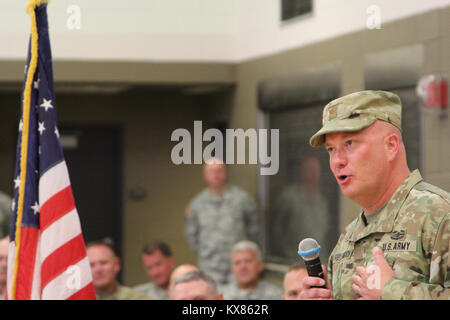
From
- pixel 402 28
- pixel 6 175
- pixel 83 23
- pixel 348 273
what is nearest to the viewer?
pixel 348 273

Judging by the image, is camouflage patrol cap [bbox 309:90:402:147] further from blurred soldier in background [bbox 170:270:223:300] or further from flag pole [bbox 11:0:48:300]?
blurred soldier in background [bbox 170:270:223:300]

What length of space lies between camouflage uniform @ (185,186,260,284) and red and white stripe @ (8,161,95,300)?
3.64 meters

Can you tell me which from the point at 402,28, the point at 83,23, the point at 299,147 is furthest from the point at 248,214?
the point at 402,28

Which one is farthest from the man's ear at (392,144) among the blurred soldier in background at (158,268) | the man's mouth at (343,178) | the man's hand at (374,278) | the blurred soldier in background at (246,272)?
the blurred soldier in background at (158,268)

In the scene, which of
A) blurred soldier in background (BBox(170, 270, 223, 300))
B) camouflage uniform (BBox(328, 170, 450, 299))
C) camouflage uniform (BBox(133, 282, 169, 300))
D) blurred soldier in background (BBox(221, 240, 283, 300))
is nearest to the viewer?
camouflage uniform (BBox(328, 170, 450, 299))

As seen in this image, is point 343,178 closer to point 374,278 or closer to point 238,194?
point 374,278

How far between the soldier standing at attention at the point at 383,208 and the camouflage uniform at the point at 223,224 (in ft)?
15.8

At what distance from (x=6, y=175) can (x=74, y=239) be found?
5266 mm

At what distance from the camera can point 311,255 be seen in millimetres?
1864

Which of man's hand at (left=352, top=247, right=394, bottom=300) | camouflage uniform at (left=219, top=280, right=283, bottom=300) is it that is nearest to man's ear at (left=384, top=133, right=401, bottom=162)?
man's hand at (left=352, top=247, right=394, bottom=300)

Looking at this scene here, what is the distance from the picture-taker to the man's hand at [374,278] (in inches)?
69.4

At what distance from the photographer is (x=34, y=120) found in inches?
124

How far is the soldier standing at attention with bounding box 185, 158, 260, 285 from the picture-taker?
677cm
